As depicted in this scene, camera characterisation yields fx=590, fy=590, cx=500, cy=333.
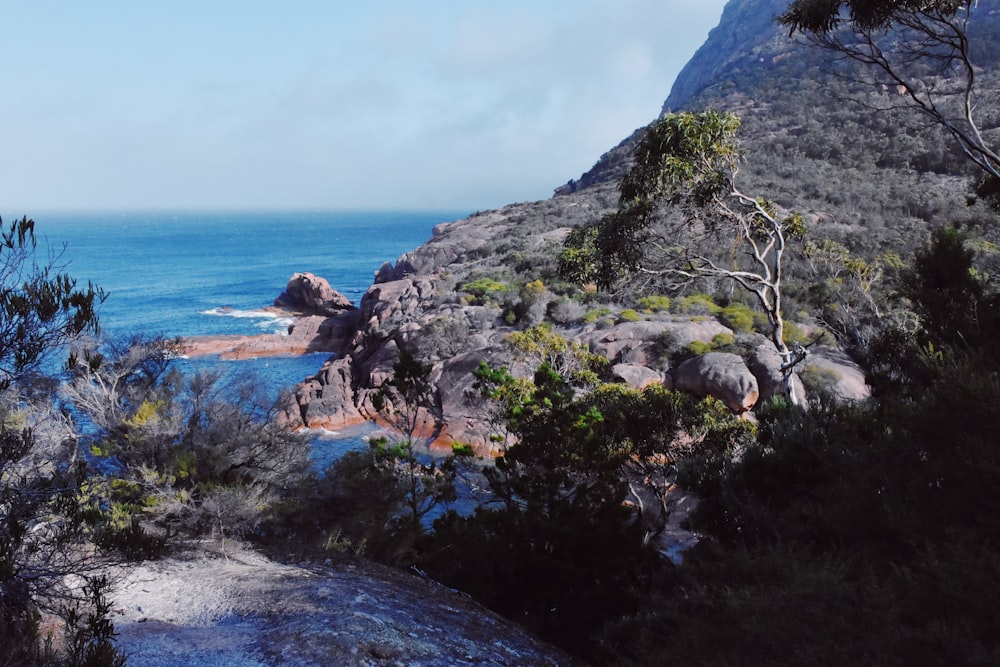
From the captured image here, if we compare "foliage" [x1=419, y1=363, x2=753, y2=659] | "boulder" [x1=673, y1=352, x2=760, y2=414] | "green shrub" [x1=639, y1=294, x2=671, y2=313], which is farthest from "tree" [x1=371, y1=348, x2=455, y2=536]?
"green shrub" [x1=639, y1=294, x2=671, y2=313]

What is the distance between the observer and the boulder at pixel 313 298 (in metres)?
47.9

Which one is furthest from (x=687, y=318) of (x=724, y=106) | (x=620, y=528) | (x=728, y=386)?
(x=724, y=106)

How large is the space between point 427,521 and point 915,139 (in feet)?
142

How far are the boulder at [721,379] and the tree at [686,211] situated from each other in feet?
20.2

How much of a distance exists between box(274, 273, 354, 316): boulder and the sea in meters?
2.60

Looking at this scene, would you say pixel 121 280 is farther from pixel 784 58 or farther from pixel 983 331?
pixel 784 58

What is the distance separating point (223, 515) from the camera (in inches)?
368

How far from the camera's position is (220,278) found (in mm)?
72812

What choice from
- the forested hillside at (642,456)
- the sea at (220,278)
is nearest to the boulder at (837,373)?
the forested hillside at (642,456)

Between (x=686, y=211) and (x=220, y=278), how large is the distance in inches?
2860

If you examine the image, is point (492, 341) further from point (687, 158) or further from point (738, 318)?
point (687, 158)

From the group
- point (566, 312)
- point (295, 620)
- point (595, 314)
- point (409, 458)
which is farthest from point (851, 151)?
point (295, 620)

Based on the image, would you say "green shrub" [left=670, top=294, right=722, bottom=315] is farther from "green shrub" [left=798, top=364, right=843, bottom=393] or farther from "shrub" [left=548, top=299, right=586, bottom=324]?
"green shrub" [left=798, top=364, right=843, bottom=393]

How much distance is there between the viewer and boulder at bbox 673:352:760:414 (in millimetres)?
16859
